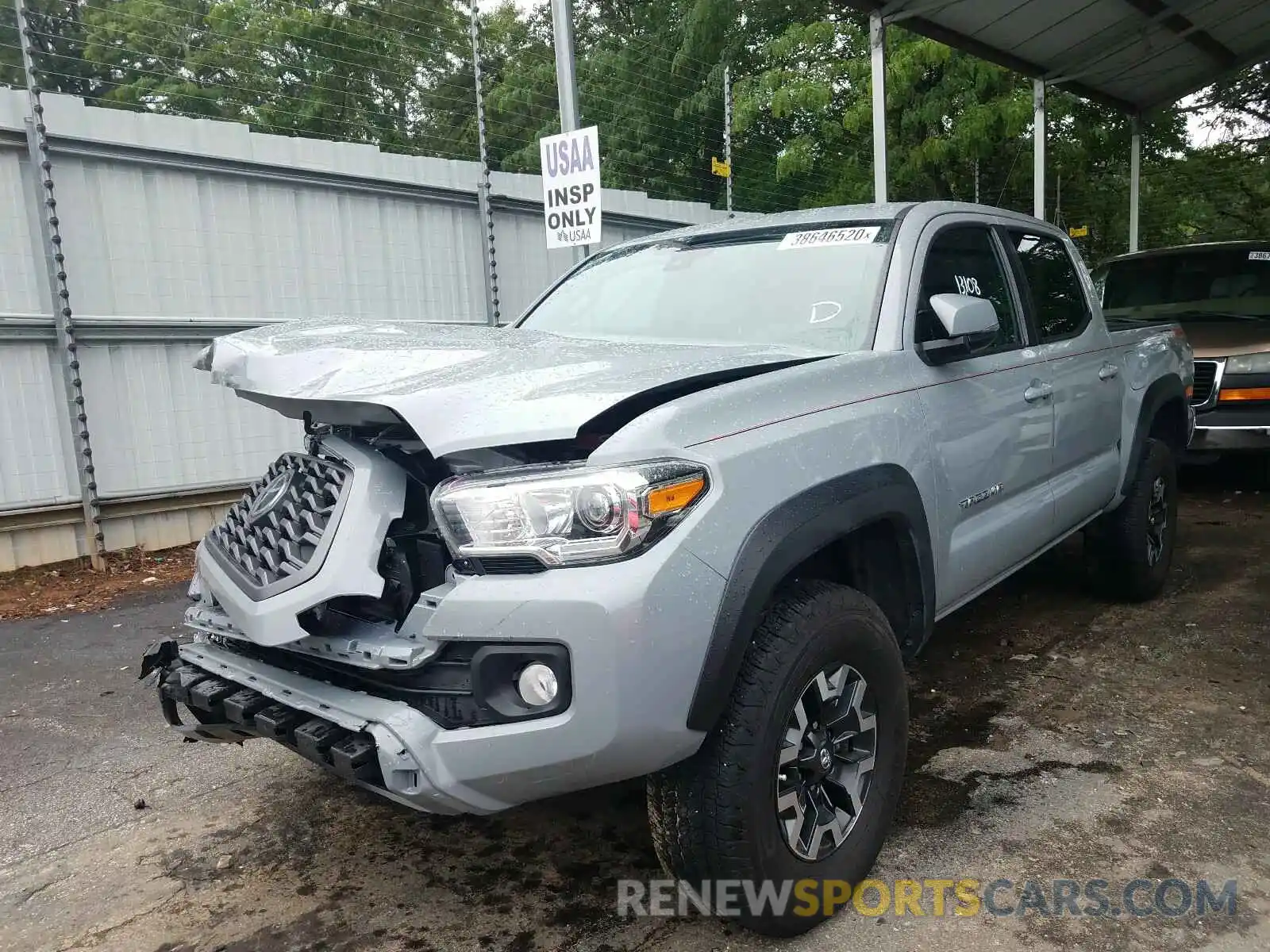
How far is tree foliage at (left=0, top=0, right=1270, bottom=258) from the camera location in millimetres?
7750

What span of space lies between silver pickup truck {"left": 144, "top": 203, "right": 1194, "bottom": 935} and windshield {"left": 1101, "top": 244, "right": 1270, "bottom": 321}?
5757 mm

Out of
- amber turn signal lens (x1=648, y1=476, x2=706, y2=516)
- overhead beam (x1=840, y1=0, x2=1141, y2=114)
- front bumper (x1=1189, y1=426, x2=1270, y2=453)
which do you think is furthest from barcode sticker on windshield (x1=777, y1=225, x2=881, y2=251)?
overhead beam (x1=840, y1=0, x2=1141, y2=114)

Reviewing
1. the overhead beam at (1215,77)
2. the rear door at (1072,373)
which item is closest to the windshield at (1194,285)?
the rear door at (1072,373)

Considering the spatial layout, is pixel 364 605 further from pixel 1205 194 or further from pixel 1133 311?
pixel 1205 194

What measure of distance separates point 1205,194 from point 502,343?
18.9m

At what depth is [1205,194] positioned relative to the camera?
1775cm

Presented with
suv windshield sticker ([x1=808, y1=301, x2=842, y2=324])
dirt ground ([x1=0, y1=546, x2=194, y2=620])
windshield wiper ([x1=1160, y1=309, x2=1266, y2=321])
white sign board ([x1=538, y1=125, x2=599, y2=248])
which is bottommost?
dirt ground ([x1=0, y1=546, x2=194, y2=620])

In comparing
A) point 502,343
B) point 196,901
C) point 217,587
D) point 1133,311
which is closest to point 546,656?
point 217,587

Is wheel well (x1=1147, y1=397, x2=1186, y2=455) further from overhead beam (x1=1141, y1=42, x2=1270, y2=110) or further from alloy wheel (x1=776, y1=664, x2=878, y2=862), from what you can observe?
overhead beam (x1=1141, y1=42, x2=1270, y2=110)

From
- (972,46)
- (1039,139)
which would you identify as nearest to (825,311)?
(972,46)

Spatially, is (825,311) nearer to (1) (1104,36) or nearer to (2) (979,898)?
(2) (979,898)

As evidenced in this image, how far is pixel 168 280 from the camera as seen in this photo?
675 centimetres

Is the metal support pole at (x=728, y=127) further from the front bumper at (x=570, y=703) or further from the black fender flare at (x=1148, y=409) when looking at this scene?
the front bumper at (x=570, y=703)

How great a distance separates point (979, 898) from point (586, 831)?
3.69 ft
